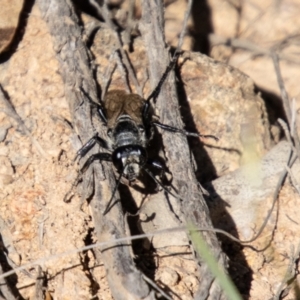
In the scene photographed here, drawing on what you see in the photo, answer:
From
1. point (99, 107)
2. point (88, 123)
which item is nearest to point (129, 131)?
point (99, 107)

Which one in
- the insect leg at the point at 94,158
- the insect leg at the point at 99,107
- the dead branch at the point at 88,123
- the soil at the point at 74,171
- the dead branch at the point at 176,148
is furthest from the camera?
the insect leg at the point at 99,107

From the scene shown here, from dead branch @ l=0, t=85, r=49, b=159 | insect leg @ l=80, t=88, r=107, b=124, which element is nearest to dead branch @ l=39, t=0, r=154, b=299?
insect leg @ l=80, t=88, r=107, b=124

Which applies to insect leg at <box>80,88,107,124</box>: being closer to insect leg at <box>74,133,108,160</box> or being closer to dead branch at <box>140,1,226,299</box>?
insect leg at <box>74,133,108,160</box>

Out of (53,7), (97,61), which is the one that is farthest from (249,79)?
(53,7)

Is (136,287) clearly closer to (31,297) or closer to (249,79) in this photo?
(31,297)

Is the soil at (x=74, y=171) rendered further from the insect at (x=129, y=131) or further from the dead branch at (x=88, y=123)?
the insect at (x=129, y=131)

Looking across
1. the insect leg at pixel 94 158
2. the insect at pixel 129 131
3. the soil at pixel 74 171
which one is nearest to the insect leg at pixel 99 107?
the insect at pixel 129 131
